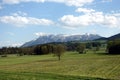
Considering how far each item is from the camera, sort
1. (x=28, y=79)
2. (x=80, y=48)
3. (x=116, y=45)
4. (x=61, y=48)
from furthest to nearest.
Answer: (x=80, y=48) → (x=116, y=45) → (x=61, y=48) → (x=28, y=79)

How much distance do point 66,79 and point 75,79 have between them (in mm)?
940

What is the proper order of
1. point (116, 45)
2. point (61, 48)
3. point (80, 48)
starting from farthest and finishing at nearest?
1. point (80, 48)
2. point (116, 45)
3. point (61, 48)

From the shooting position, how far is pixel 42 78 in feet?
89.6

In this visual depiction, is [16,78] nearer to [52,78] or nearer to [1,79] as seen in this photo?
[1,79]

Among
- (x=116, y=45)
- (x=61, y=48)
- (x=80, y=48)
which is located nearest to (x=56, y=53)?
(x=61, y=48)

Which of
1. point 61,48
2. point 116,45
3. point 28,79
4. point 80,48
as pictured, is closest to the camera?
point 28,79

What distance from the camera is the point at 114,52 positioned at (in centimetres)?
16250

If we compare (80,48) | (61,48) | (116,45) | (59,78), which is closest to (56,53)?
(61,48)

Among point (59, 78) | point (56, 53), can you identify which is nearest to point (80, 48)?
point (56, 53)

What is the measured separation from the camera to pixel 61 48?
126m

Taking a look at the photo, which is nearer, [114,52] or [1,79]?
[1,79]

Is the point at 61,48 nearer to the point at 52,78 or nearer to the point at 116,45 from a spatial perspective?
the point at 116,45

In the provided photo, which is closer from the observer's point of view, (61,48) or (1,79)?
(1,79)

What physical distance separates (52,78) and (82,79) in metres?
3.20
